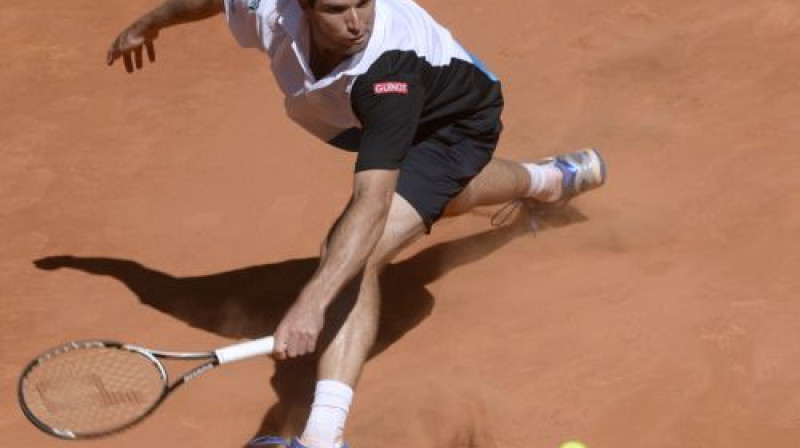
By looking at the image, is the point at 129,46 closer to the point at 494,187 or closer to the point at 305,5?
the point at 305,5

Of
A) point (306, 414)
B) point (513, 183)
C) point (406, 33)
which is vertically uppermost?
point (406, 33)

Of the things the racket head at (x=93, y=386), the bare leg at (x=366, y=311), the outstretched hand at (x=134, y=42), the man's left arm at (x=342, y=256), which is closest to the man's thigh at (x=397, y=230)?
the bare leg at (x=366, y=311)

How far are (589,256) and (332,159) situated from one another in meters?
1.60

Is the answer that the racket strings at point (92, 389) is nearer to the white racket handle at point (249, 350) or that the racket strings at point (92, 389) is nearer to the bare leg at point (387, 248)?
the white racket handle at point (249, 350)

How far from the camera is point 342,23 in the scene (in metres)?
4.59

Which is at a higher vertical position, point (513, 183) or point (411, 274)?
point (513, 183)

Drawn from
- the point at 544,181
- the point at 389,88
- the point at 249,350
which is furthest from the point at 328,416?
the point at 544,181

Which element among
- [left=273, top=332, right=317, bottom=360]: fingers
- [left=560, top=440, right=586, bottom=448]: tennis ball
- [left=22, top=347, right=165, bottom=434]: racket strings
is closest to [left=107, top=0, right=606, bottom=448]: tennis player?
[left=273, top=332, right=317, bottom=360]: fingers

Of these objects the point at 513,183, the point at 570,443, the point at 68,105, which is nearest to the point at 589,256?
the point at 513,183

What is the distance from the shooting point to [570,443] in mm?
4691

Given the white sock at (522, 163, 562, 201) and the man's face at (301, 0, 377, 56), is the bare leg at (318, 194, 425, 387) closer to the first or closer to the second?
the man's face at (301, 0, 377, 56)

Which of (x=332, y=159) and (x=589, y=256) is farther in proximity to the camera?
(x=332, y=159)

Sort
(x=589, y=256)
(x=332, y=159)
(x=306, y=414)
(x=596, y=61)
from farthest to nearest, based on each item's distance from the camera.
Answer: (x=596, y=61), (x=332, y=159), (x=589, y=256), (x=306, y=414)

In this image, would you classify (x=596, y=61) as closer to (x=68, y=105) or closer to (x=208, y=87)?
(x=208, y=87)
